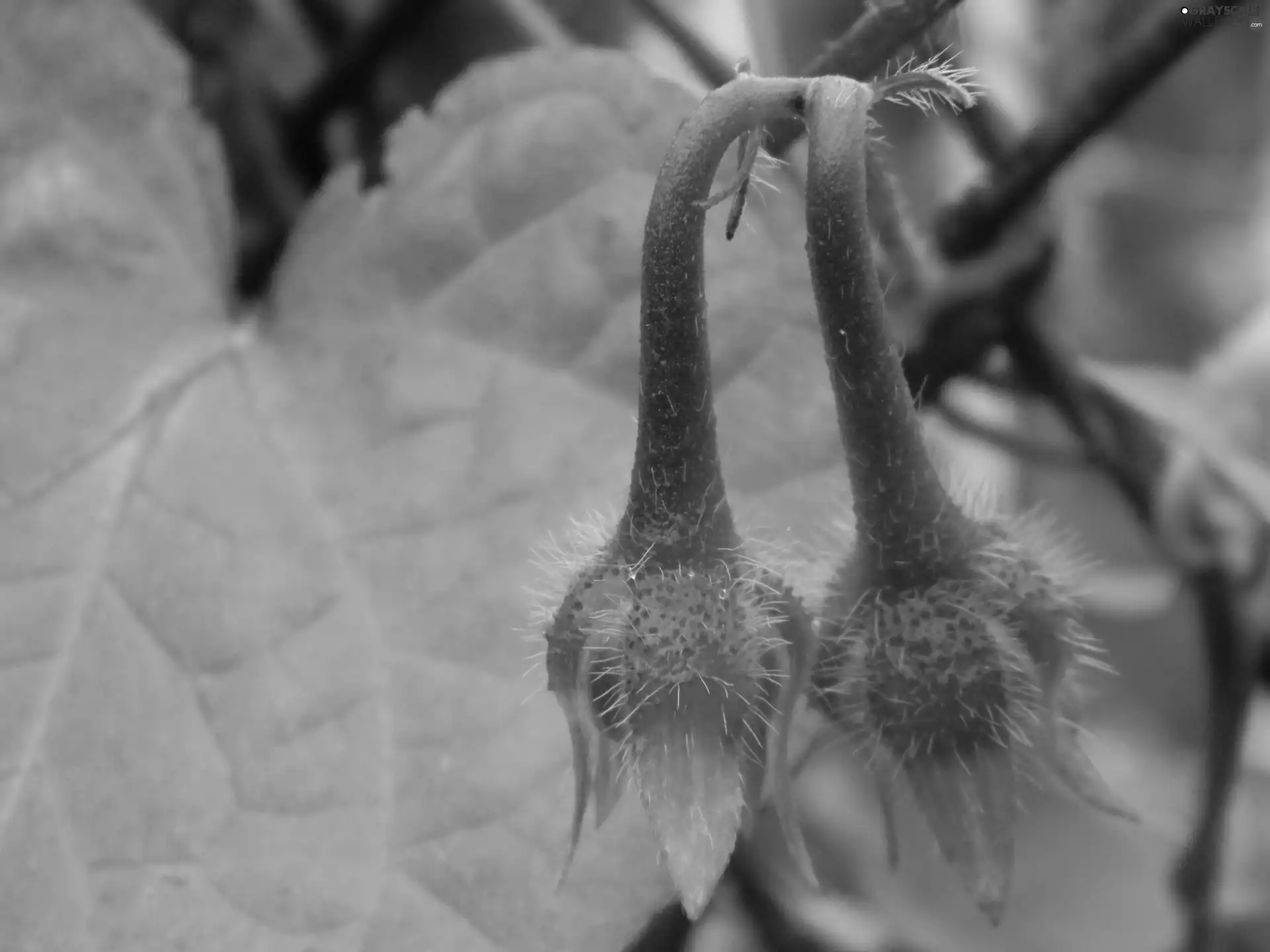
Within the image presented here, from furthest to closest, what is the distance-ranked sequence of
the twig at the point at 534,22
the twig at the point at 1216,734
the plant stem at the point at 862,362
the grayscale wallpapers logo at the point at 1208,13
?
the twig at the point at 1216,734 < the twig at the point at 534,22 < the grayscale wallpapers logo at the point at 1208,13 < the plant stem at the point at 862,362

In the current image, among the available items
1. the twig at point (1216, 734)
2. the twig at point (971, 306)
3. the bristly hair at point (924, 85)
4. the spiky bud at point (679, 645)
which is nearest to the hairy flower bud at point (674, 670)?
the spiky bud at point (679, 645)

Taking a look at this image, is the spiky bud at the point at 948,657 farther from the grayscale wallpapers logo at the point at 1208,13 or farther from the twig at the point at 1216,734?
the twig at the point at 1216,734

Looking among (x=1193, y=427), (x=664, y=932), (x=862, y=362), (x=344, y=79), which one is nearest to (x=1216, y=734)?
(x=1193, y=427)

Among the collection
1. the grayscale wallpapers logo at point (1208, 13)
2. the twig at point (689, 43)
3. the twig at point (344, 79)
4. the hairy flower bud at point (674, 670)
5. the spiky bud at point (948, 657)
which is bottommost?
the spiky bud at point (948, 657)

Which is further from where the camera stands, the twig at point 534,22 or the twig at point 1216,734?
the twig at point 1216,734

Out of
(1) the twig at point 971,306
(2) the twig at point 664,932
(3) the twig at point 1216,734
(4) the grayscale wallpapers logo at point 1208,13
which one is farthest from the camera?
(3) the twig at point 1216,734

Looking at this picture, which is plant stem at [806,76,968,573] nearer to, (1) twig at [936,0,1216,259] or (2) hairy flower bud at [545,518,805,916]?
(2) hairy flower bud at [545,518,805,916]
